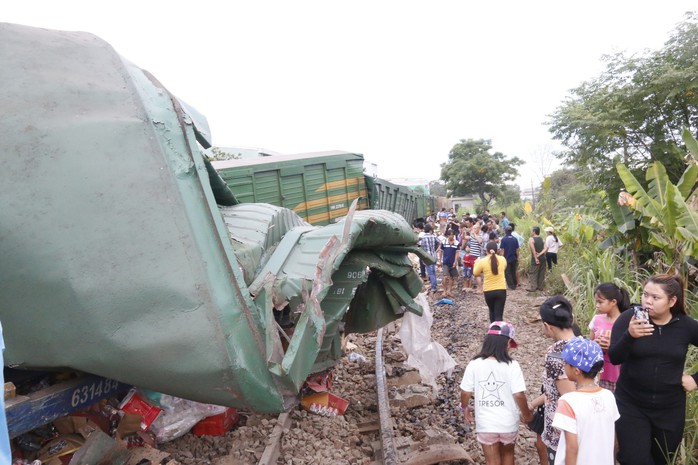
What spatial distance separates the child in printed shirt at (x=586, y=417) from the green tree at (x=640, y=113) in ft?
23.0

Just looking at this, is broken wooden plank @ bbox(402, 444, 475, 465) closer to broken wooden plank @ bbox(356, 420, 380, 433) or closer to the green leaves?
broken wooden plank @ bbox(356, 420, 380, 433)

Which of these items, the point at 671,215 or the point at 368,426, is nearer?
the point at 368,426

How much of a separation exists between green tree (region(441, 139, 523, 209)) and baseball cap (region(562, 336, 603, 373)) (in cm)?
3954

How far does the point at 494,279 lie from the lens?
25.1 ft

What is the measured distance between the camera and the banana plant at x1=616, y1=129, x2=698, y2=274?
5.54 m

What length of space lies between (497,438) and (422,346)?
1633 millimetres

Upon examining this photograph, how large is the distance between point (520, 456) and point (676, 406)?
1723 mm

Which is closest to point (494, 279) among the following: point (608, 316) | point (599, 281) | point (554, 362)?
point (599, 281)

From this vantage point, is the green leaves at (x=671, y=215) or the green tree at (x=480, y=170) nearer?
the green leaves at (x=671, y=215)

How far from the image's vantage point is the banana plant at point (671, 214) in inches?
218

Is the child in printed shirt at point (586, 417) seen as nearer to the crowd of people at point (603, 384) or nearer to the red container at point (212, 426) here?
the crowd of people at point (603, 384)

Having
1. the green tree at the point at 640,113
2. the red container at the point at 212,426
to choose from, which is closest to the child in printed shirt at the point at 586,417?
the red container at the point at 212,426

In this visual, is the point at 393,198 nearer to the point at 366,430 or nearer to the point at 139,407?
the point at 366,430

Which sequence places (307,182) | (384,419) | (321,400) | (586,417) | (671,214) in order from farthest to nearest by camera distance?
(307,182) < (671,214) < (384,419) < (321,400) < (586,417)
